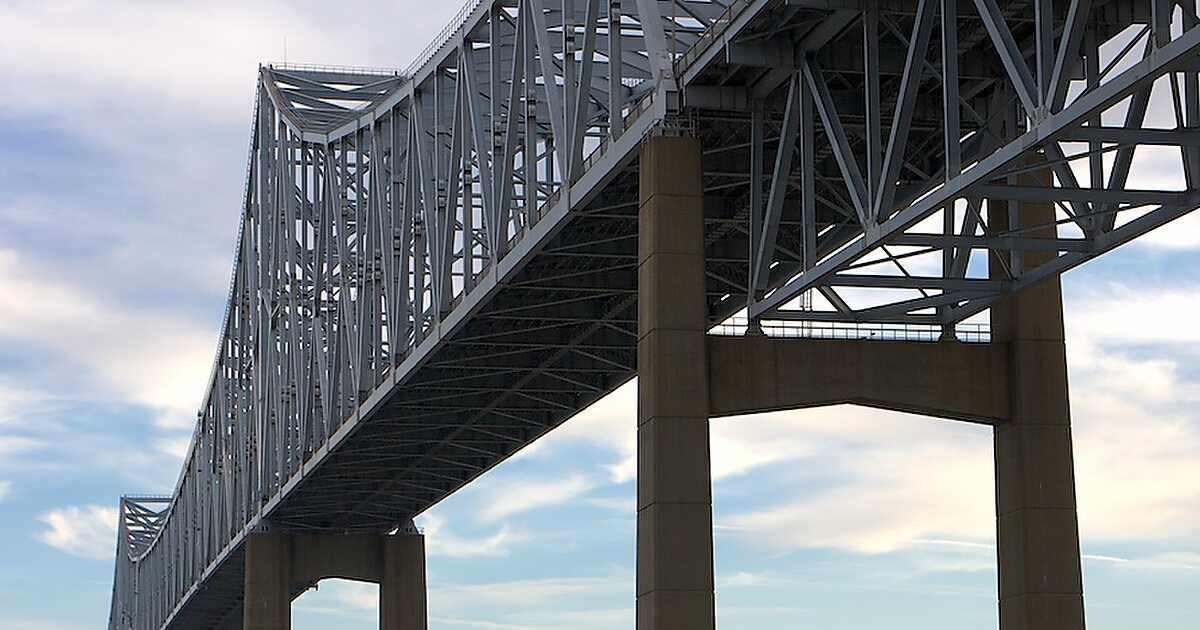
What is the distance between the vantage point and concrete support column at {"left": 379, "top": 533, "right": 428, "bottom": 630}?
353ft

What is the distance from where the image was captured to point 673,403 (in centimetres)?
4169

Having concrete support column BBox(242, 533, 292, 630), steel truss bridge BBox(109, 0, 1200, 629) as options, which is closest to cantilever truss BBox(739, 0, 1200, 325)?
steel truss bridge BBox(109, 0, 1200, 629)

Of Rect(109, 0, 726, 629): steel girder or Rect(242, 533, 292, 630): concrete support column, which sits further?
Rect(242, 533, 292, 630): concrete support column

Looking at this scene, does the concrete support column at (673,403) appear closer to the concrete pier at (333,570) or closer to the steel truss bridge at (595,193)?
the steel truss bridge at (595,193)

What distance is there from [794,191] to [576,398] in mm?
26316

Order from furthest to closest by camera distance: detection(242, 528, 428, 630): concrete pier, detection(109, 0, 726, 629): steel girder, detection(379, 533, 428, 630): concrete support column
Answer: detection(379, 533, 428, 630): concrete support column
detection(242, 528, 428, 630): concrete pier
detection(109, 0, 726, 629): steel girder

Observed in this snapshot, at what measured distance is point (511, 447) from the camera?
87875 mm

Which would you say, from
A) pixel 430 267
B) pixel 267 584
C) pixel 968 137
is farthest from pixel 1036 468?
pixel 267 584

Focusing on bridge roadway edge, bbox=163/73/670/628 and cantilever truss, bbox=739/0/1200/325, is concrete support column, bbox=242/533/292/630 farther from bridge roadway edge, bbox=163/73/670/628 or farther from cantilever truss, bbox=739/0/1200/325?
cantilever truss, bbox=739/0/1200/325

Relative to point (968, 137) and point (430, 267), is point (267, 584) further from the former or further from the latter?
point (968, 137)

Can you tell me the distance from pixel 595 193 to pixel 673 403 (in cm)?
889

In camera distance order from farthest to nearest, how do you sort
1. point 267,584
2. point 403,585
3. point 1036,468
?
point 403,585 → point 267,584 → point 1036,468

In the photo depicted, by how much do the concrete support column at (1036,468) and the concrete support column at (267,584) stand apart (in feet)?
204

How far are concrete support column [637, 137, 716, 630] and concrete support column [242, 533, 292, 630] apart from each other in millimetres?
62839
